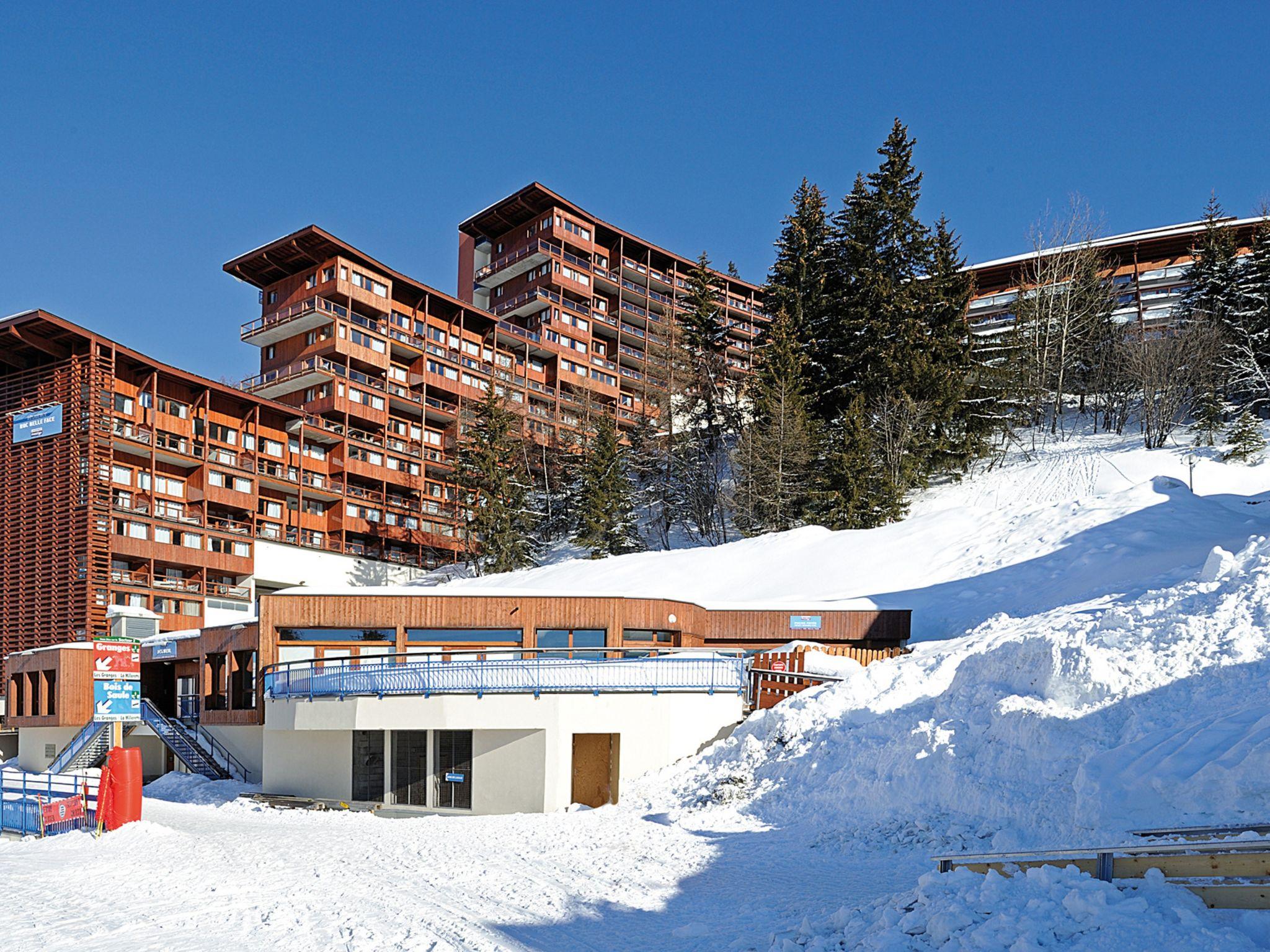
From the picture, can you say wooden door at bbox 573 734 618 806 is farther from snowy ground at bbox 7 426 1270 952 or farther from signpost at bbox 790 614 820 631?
signpost at bbox 790 614 820 631

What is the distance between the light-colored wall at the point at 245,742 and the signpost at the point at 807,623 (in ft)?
50.6

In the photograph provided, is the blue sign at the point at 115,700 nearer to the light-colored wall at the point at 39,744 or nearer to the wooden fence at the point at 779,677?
the wooden fence at the point at 779,677

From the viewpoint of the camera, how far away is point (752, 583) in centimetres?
3856

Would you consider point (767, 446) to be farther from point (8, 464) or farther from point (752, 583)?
point (8, 464)

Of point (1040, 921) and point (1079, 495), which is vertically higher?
point (1079, 495)

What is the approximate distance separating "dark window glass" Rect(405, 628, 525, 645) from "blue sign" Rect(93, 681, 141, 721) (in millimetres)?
8975

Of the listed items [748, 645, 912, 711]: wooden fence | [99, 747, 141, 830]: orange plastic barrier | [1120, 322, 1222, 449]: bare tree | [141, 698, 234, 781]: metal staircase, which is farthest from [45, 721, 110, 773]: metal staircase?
[1120, 322, 1222, 449]: bare tree

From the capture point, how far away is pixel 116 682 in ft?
63.4

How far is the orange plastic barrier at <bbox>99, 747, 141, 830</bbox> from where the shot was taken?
1809cm

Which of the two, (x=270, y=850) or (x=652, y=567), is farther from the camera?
(x=652, y=567)

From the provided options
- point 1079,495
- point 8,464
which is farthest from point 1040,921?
point 8,464

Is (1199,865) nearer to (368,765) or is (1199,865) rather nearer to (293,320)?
(368,765)

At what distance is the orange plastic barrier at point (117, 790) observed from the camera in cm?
1809

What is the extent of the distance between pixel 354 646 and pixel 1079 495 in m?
29.1
